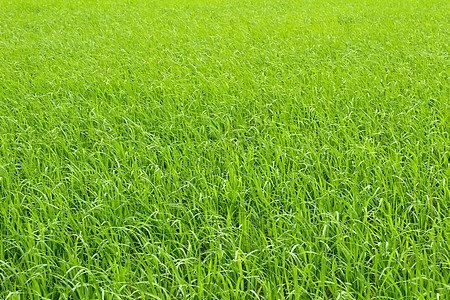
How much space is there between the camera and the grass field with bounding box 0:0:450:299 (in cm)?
226

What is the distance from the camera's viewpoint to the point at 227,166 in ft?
10.8

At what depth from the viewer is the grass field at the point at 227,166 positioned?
2.26 meters

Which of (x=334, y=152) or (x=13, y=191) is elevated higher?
(x=334, y=152)

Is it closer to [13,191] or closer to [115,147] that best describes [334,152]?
[115,147]

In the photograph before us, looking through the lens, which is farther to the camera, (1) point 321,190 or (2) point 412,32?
(2) point 412,32

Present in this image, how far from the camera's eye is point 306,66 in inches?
238

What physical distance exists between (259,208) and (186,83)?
2.63 m

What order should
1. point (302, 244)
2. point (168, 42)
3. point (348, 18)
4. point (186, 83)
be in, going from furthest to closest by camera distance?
point (348, 18) → point (168, 42) → point (186, 83) → point (302, 244)

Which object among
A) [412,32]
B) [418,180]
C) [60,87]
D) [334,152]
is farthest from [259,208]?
[412,32]

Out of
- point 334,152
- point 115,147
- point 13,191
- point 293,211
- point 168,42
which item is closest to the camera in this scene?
point 293,211

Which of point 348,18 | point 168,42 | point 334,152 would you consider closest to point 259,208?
point 334,152

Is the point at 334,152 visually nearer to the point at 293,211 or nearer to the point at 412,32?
the point at 293,211

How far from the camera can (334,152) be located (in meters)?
3.36

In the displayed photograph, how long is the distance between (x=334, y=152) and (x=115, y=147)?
164 cm
